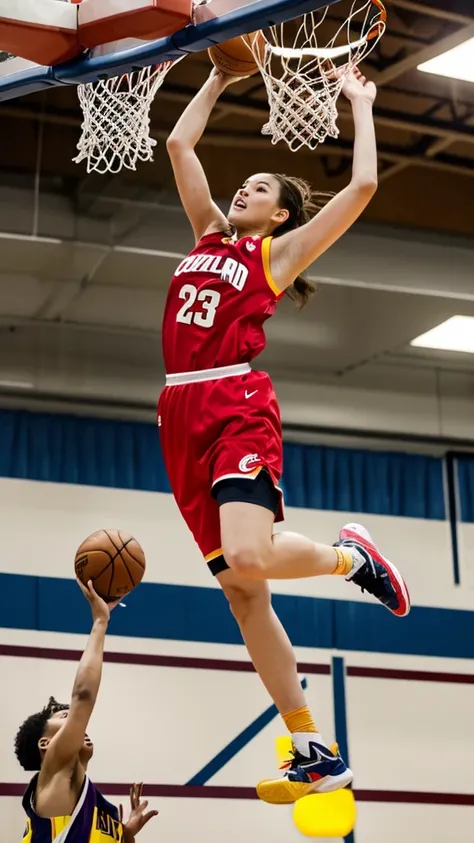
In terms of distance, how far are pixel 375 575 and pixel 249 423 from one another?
814mm

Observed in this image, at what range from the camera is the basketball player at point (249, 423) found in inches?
147

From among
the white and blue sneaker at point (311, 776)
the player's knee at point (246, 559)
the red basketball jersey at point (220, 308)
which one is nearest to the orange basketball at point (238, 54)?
the red basketball jersey at point (220, 308)

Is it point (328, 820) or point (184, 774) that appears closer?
point (328, 820)

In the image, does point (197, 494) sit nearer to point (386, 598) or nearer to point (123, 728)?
point (386, 598)

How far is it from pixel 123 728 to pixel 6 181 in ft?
13.6

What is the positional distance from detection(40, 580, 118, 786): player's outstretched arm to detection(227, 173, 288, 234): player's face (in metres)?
1.55

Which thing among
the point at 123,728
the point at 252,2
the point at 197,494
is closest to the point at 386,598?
the point at 197,494

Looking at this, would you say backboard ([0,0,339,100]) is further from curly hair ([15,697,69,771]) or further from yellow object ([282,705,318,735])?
curly hair ([15,697,69,771])

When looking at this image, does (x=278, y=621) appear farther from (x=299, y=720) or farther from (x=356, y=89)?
(x=356, y=89)

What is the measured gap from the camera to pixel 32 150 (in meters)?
8.38

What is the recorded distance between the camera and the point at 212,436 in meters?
3.80

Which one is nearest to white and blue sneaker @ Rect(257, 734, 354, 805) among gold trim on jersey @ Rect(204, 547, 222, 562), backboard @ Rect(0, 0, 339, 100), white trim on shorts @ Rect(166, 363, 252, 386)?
gold trim on jersey @ Rect(204, 547, 222, 562)

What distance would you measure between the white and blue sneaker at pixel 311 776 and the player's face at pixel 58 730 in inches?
61.3

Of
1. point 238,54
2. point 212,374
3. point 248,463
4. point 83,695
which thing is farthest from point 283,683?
point 238,54
